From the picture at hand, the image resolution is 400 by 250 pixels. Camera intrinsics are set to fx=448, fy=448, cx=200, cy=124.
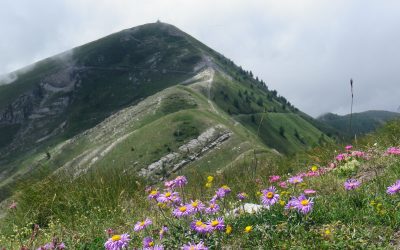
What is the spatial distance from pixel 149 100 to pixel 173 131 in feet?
158

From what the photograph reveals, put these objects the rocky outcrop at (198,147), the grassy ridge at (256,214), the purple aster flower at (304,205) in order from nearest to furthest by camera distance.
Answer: the purple aster flower at (304,205), the grassy ridge at (256,214), the rocky outcrop at (198,147)

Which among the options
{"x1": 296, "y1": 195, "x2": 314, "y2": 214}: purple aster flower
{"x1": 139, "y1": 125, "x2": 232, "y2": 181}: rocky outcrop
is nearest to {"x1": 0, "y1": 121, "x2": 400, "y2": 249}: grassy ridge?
{"x1": 296, "y1": 195, "x2": 314, "y2": 214}: purple aster flower

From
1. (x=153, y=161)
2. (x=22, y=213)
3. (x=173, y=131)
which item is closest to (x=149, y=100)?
(x=173, y=131)

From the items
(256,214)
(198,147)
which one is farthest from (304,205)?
(198,147)

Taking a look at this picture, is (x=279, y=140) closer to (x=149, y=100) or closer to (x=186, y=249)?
(x=149, y=100)

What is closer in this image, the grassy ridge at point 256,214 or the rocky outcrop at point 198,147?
the grassy ridge at point 256,214

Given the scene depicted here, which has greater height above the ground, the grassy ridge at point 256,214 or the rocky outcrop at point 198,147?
the grassy ridge at point 256,214

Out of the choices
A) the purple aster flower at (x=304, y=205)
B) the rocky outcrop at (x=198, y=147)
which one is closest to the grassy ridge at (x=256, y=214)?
the purple aster flower at (x=304, y=205)

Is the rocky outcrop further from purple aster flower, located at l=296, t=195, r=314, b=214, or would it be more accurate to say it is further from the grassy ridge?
A: purple aster flower, located at l=296, t=195, r=314, b=214

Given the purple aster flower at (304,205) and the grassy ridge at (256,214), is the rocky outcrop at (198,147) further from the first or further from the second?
the purple aster flower at (304,205)

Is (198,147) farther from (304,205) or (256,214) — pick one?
(304,205)

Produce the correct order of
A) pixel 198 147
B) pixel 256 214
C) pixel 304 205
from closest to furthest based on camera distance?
pixel 304 205, pixel 256 214, pixel 198 147

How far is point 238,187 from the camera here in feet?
29.7

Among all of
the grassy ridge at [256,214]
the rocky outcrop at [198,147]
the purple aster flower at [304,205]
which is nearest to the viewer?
the purple aster flower at [304,205]
